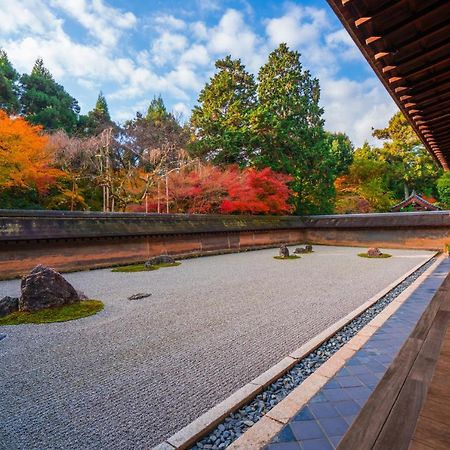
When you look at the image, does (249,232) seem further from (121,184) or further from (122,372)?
(122,372)

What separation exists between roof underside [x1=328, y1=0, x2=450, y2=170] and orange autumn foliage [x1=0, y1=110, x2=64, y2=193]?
51.5 feet

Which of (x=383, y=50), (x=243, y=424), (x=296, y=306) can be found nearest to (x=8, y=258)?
(x=296, y=306)

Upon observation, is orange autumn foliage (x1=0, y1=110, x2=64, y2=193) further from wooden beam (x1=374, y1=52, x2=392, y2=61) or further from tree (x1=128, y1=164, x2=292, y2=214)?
wooden beam (x1=374, y1=52, x2=392, y2=61)

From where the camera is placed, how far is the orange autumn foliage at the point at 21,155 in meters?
13.2

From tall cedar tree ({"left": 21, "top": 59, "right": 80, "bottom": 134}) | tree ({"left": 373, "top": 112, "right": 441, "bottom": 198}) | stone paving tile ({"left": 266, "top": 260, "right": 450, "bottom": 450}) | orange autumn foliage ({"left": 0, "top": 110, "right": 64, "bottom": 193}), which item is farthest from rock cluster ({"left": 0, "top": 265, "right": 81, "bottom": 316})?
tree ({"left": 373, "top": 112, "right": 441, "bottom": 198})

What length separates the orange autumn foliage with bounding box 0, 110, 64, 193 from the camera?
43.2ft

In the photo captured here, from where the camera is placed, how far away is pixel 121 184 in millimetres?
16828

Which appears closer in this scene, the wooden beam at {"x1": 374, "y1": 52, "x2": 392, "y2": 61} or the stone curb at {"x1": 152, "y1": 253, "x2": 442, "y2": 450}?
the stone curb at {"x1": 152, "y1": 253, "x2": 442, "y2": 450}

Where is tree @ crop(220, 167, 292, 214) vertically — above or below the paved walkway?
above

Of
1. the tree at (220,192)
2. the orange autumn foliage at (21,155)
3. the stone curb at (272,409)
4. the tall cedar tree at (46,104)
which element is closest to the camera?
the stone curb at (272,409)

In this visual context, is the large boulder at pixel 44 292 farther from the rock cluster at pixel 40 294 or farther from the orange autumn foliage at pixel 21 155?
the orange autumn foliage at pixel 21 155

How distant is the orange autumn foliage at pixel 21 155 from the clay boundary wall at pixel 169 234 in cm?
717

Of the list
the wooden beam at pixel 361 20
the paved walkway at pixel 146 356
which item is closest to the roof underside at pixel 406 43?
the wooden beam at pixel 361 20

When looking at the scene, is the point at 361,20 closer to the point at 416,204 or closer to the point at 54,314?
the point at 54,314
